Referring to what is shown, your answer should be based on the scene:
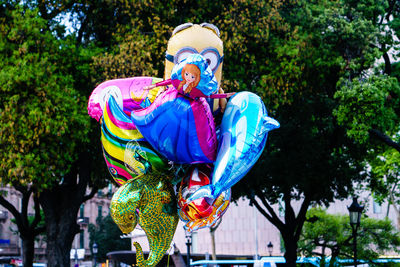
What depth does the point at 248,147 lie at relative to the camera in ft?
19.0

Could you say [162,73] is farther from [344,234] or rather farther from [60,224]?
[344,234]

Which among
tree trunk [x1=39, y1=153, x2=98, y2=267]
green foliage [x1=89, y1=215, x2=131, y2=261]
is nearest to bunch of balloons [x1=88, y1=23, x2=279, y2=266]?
tree trunk [x1=39, y1=153, x2=98, y2=267]

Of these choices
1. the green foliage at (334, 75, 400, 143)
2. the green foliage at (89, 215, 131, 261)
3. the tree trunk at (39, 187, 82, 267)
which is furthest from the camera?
the green foliage at (89, 215, 131, 261)

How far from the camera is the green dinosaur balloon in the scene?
5.99 meters

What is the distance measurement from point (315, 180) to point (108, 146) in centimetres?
1233

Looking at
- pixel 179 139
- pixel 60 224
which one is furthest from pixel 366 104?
pixel 179 139

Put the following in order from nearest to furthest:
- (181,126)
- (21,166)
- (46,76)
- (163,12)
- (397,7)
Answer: (181,126) < (21,166) < (46,76) < (163,12) < (397,7)

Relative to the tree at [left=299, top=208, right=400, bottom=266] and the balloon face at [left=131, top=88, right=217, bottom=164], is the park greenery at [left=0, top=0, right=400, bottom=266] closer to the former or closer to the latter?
the balloon face at [left=131, top=88, right=217, bottom=164]

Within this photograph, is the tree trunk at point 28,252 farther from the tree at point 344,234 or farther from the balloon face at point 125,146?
the balloon face at point 125,146

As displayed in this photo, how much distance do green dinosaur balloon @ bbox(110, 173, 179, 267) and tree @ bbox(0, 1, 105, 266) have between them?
6.75 m

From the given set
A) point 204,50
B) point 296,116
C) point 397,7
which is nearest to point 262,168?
point 296,116

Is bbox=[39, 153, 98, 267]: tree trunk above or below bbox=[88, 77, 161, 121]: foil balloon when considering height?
below

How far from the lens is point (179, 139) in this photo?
19.0ft

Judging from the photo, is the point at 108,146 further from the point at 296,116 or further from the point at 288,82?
the point at 296,116
